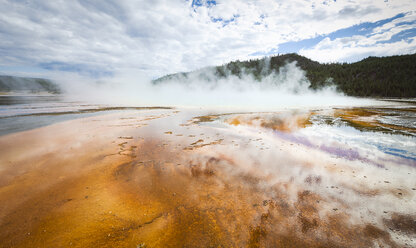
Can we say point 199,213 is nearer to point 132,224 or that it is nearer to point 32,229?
point 132,224

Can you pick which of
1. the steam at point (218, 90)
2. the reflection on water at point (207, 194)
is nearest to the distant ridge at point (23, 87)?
the steam at point (218, 90)

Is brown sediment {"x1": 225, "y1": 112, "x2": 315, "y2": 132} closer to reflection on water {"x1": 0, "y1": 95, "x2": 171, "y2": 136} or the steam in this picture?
reflection on water {"x1": 0, "y1": 95, "x2": 171, "y2": 136}

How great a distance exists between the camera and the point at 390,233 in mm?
2715

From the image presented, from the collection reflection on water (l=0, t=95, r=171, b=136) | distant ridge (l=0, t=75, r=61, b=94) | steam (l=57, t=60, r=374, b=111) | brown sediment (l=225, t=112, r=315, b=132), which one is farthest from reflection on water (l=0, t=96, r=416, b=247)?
distant ridge (l=0, t=75, r=61, b=94)

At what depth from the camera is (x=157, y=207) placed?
3.37 meters

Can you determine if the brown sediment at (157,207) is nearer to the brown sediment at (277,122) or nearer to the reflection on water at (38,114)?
the brown sediment at (277,122)

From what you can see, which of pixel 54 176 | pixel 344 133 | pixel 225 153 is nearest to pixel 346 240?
pixel 225 153

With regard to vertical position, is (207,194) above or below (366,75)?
below

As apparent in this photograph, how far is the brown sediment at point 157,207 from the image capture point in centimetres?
265

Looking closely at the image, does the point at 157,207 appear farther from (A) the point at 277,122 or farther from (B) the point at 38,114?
(B) the point at 38,114

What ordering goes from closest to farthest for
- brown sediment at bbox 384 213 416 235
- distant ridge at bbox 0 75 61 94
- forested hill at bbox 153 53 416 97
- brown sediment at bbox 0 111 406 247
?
brown sediment at bbox 0 111 406 247 < brown sediment at bbox 384 213 416 235 < forested hill at bbox 153 53 416 97 < distant ridge at bbox 0 75 61 94

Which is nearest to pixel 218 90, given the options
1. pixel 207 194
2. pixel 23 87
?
pixel 207 194

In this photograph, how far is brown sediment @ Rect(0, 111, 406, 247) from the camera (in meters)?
2.65

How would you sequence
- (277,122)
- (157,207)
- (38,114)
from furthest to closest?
1. (38,114)
2. (277,122)
3. (157,207)
